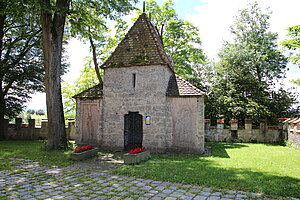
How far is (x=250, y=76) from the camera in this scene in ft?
68.5

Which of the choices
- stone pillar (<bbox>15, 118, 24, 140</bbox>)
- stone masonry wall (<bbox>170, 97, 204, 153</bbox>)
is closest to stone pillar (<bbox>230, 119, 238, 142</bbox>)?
stone masonry wall (<bbox>170, 97, 204, 153</bbox>)

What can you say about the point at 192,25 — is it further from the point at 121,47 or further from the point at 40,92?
the point at 40,92

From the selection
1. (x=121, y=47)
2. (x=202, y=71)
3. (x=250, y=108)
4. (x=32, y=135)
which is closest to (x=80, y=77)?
(x=32, y=135)

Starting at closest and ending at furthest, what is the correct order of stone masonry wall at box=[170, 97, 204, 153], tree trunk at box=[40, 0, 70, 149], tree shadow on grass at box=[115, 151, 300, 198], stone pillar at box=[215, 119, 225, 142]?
tree shadow on grass at box=[115, 151, 300, 198], stone masonry wall at box=[170, 97, 204, 153], tree trunk at box=[40, 0, 70, 149], stone pillar at box=[215, 119, 225, 142]

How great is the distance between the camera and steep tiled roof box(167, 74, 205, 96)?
12462 mm

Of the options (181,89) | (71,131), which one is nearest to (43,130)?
(71,131)

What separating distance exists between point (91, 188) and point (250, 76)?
19.0 metres

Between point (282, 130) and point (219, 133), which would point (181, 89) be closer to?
point (219, 133)

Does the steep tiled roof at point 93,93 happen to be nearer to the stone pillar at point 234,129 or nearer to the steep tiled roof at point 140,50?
the steep tiled roof at point 140,50

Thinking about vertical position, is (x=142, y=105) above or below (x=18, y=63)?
below

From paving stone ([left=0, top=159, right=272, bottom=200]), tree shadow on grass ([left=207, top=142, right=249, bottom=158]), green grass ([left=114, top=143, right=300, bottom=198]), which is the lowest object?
tree shadow on grass ([left=207, top=142, right=249, bottom=158])

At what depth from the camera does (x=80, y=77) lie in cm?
2512

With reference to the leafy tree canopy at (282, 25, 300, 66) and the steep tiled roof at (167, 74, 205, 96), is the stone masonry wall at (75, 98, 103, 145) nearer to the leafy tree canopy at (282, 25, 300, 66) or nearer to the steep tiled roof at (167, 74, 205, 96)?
the steep tiled roof at (167, 74, 205, 96)

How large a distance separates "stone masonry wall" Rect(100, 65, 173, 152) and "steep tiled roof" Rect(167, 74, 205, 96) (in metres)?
0.39
